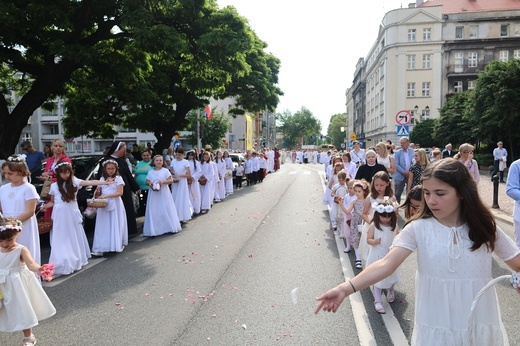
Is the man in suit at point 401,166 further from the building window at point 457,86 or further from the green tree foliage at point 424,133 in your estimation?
the building window at point 457,86

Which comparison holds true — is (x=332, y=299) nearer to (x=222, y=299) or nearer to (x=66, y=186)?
(x=222, y=299)

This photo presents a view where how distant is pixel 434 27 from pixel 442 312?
66719 mm

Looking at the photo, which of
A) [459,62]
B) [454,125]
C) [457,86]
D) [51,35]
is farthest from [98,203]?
[459,62]

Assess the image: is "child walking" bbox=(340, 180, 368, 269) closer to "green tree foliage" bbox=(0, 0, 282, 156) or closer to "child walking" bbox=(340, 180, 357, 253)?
"child walking" bbox=(340, 180, 357, 253)

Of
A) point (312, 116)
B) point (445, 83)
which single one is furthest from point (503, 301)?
point (312, 116)

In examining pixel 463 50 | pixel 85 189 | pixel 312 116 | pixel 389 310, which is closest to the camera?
pixel 389 310

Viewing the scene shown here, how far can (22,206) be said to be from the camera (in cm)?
534

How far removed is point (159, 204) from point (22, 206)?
4327 mm

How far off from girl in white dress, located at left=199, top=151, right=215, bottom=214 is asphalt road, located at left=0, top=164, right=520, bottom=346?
15.0 ft

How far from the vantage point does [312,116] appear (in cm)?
14500

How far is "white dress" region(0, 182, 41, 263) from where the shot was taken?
529 cm

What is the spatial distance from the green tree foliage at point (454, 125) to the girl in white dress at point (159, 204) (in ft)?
120

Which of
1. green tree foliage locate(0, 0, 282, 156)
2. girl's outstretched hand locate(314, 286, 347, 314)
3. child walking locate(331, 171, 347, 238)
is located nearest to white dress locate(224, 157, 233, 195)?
green tree foliage locate(0, 0, 282, 156)

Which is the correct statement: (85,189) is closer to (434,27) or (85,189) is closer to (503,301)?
(503,301)
